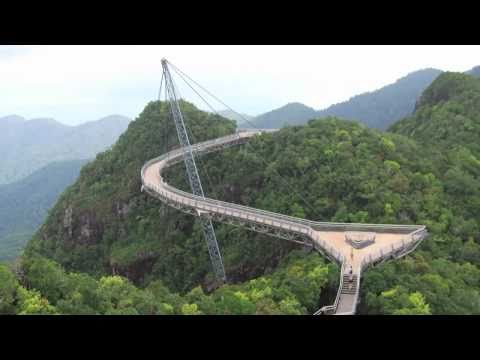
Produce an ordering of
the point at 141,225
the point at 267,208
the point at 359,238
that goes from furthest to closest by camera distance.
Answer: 1. the point at 141,225
2. the point at 267,208
3. the point at 359,238

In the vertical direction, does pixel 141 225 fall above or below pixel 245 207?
below

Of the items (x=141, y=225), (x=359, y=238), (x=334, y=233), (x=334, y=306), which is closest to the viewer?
(x=334, y=306)

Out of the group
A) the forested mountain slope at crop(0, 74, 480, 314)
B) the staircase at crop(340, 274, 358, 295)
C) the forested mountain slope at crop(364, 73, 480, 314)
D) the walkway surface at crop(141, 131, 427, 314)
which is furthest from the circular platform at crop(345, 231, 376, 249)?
the staircase at crop(340, 274, 358, 295)

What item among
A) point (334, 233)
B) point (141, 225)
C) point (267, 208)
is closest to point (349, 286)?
point (334, 233)

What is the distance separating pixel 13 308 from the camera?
1997 centimetres

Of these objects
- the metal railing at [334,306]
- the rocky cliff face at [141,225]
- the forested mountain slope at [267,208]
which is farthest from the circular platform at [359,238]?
the rocky cliff face at [141,225]

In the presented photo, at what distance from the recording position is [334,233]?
128ft

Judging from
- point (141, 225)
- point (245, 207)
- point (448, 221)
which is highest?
point (245, 207)

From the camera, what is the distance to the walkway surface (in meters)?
29.5

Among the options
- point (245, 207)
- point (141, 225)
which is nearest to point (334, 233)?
point (245, 207)

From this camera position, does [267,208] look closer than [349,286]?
No

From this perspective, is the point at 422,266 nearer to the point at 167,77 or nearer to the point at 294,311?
the point at 294,311

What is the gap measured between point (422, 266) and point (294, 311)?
12.2 metres

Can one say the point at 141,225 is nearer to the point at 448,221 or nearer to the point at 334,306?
the point at 448,221
